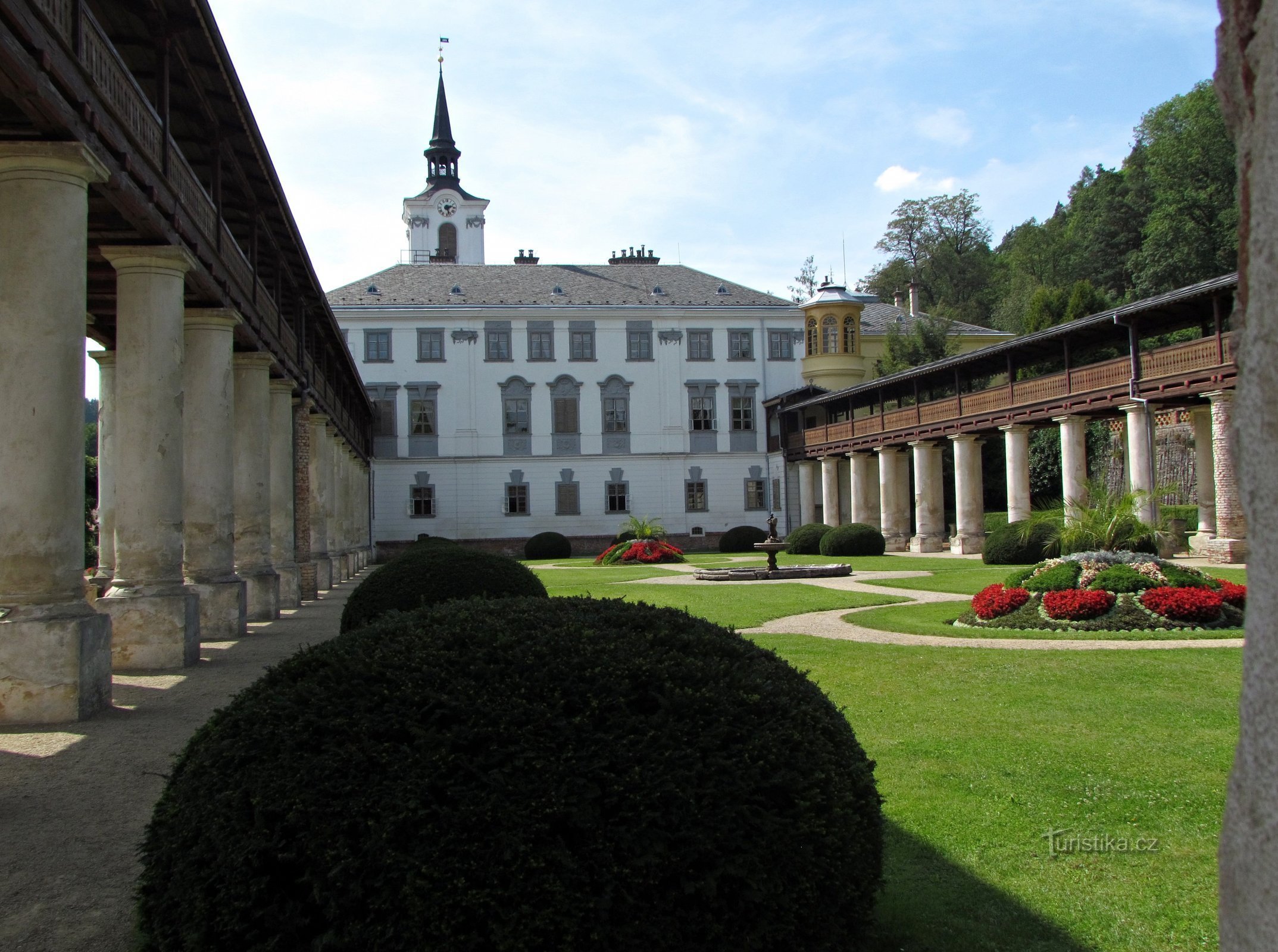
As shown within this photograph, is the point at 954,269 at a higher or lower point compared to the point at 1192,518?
higher

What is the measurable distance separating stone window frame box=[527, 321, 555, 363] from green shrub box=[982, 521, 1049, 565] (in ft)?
96.2

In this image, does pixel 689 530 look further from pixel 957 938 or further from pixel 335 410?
pixel 957 938

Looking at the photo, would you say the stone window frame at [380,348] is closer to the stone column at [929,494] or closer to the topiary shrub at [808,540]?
the topiary shrub at [808,540]

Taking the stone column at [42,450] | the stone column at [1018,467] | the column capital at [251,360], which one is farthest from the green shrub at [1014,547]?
the stone column at [42,450]

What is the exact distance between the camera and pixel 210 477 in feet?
51.6

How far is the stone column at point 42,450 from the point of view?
29.4 feet

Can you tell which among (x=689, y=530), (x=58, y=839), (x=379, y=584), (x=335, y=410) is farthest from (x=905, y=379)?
(x=58, y=839)

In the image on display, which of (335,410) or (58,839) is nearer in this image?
(58,839)

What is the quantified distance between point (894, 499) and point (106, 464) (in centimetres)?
3205

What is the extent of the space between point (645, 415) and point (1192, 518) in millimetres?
26515

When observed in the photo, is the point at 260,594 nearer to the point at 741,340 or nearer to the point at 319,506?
the point at 319,506

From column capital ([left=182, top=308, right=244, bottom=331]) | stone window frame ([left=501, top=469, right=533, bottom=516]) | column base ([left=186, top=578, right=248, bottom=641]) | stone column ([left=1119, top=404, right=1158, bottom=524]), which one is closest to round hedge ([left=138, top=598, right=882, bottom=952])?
column base ([left=186, top=578, right=248, bottom=641])

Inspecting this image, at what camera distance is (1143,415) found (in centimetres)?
2919

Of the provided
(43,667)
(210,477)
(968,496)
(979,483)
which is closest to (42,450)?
(43,667)
